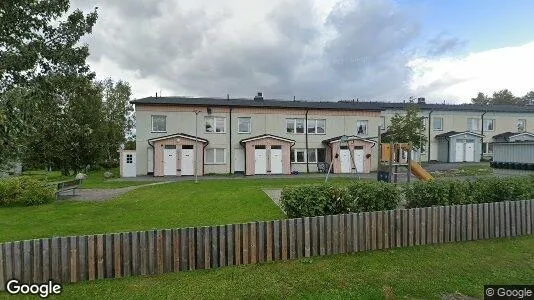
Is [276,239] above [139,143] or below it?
below

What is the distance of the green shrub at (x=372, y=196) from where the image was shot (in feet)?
33.0

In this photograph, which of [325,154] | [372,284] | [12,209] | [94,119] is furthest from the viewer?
[325,154]

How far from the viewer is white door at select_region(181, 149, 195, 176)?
30922 mm

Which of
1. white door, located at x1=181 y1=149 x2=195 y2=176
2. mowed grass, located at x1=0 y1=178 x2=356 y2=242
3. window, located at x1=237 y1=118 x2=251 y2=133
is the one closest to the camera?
mowed grass, located at x1=0 y1=178 x2=356 y2=242

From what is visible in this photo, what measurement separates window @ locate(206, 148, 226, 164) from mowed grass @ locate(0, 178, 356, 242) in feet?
52.1

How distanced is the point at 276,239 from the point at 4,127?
227 inches

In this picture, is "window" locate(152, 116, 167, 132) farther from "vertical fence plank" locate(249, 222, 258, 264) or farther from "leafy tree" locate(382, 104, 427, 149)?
"vertical fence plank" locate(249, 222, 258, 264)

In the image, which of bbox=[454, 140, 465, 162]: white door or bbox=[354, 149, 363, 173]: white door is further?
bbox=[454, 140, 465, 162]: white door

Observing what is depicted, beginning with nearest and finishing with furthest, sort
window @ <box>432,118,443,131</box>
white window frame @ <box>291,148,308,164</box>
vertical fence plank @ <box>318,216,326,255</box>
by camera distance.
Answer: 1. vertical fence plank @ <box>318,216,326,255</box>
2. white window frame @ <box>291,148,308,164</box>
3. window @ <box>432,118,443,131</box>

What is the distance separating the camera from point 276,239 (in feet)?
25.7

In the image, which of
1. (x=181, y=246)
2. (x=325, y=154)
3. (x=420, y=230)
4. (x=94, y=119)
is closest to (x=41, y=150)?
(x=181, y=246)

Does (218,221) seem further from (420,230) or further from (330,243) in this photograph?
(420,230)

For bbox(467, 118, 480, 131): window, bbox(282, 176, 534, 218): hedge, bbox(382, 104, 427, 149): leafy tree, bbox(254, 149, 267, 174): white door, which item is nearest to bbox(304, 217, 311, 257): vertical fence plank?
bbox(282, 176, 534, 218): hedge

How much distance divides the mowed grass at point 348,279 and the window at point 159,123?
26127 millimetres
